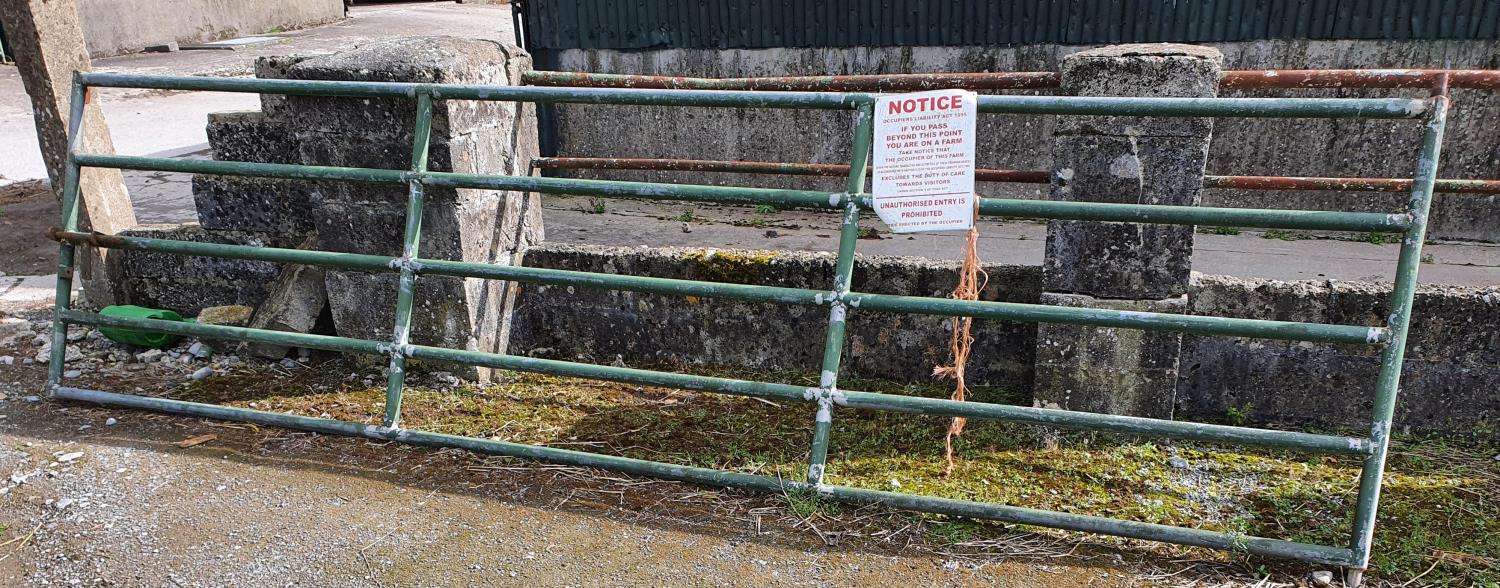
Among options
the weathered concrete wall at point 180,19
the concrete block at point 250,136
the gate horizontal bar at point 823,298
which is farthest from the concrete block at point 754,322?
the weathered concrete wall at point 180,19

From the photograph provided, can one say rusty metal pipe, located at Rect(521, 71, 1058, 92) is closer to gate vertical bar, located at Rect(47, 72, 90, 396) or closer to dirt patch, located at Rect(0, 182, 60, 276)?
gate vertical bar, located at Rect(47, 72, 90, 396)

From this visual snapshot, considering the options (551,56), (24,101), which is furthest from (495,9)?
(551,56)

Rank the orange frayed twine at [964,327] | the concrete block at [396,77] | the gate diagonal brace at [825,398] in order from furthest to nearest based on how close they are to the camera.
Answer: the concrete block at [396,77]
the orange frayed twine at [964,327]
the gate diagonal brace at [825,398]

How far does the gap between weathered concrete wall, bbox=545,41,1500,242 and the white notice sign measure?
155 inches

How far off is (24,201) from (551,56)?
4086 mm

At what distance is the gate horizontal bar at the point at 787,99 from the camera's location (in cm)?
258

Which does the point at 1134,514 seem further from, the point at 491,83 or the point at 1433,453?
the point at 491,83

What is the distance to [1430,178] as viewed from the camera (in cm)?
252

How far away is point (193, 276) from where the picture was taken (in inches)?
181

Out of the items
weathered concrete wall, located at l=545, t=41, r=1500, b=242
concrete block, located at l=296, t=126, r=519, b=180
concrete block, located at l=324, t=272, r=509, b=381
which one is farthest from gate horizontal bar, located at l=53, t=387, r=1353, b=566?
weathered concrete wall, located at l=545, t=41, r=1500, b=242

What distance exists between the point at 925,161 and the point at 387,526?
202cm

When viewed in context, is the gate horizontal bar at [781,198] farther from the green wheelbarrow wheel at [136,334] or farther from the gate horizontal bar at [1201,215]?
the green wheelbarrow wheel at [136,334]

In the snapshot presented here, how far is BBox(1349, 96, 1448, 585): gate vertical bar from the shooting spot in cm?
251

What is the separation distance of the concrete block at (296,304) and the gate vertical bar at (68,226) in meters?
0.70
